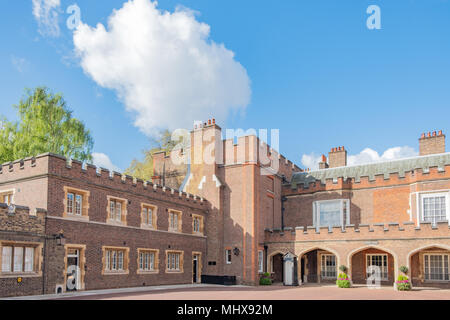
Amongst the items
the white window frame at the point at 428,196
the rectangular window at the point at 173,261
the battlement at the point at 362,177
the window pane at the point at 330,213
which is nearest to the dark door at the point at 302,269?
the window pane at the point at 330,213

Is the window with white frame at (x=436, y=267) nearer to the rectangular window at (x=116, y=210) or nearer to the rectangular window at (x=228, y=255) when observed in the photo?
the rectangular window at (x=228, y=255)

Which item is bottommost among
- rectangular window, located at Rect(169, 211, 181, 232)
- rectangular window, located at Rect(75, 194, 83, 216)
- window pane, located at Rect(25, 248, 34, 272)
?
window pane, located at Rect(25, 248, 34, 272)

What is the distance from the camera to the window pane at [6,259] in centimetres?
1617

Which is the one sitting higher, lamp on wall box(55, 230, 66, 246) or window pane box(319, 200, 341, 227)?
window pane box(319, 200, 341, 227)

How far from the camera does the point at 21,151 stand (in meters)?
31.0

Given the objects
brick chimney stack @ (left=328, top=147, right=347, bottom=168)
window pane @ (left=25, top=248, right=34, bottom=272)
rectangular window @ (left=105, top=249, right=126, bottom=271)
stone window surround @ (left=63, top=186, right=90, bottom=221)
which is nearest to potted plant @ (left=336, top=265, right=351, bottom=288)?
brick chimney stack @ (left=328, top=147, right=347, bottom=168)

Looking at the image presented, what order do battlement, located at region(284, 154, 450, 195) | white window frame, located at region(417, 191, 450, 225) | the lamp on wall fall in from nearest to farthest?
1. the lamp on wall
2. white window frame, located at region(417, 191, 450, 225)
3. battlement, located at region(284, 154, 450, 195)

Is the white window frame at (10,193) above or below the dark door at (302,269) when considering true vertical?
above

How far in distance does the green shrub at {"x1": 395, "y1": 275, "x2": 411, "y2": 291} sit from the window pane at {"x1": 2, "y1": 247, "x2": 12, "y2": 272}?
17.7m

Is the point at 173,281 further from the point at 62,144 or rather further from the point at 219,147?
the point at 62,144

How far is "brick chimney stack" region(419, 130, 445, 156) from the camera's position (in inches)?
1118

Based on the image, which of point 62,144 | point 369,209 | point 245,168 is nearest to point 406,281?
point 369,209

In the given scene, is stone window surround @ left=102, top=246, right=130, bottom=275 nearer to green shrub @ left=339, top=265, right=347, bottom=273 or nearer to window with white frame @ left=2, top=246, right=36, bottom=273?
window with white frame @ left=2, top=246, right=36, bottom=273

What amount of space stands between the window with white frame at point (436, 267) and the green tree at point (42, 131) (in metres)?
24.8
